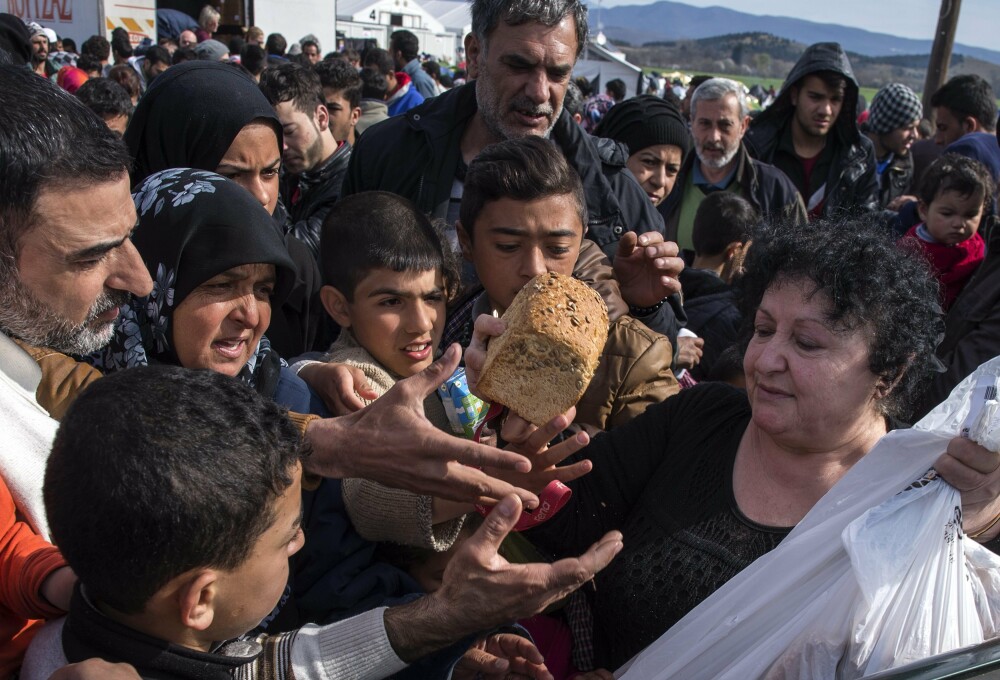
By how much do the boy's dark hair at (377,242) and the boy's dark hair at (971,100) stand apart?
629cm

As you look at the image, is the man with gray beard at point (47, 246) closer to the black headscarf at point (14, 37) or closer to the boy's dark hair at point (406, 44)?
the black headscarf at point (14, 37)

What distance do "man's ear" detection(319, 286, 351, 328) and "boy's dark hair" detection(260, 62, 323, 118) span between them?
230 cm

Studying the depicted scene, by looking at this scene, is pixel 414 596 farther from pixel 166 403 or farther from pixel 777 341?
pixel 777 341

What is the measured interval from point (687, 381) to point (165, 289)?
1944mm

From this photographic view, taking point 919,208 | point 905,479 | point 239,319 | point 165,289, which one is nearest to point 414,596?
point 239,319

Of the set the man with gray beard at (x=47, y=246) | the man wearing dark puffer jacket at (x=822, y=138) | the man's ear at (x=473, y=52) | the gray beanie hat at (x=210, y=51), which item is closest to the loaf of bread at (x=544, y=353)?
Answer: the man with gray beard at (x=47, y=246)

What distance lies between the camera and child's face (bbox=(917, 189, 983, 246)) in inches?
201

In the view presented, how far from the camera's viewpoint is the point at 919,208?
5.48 metres

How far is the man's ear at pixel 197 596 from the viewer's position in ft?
5.13

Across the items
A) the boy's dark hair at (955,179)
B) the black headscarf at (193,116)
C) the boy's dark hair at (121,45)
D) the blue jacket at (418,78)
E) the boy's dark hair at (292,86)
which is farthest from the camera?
the boy's dark hair at (121,45)

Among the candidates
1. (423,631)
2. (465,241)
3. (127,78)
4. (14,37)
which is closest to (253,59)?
(127,78)

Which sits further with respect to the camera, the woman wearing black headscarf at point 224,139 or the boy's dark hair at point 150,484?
the woman wearing black headscarf at point 224,139

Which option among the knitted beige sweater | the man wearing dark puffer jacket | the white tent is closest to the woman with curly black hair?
the knitted beige sweater

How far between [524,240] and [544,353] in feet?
2.47
